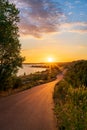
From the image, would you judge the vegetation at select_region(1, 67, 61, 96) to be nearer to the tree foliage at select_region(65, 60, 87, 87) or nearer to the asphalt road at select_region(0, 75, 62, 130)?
the tree foliage at select_region(65, 60, 87, 87)

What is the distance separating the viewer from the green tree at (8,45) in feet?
89.7

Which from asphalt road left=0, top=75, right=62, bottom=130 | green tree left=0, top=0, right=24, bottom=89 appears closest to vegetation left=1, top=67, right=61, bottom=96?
green tree left=0, top=0, right=24, bottom=89

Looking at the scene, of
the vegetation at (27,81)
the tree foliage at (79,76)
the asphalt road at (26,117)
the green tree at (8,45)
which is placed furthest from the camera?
the vegetation at (27,81)

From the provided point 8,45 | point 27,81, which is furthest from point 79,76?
point 27,81

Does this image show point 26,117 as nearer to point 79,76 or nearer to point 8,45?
point 79,76

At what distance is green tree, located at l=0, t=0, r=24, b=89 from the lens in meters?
27.3

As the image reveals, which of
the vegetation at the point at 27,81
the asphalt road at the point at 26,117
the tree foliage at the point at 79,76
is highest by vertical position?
the tree foliage at the point at 79,76

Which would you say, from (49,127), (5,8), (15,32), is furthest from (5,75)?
(49,127)

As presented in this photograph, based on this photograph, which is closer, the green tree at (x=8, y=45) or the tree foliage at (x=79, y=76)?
the tree foliage at (x=79, y=76)

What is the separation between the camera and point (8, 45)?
1126 inches

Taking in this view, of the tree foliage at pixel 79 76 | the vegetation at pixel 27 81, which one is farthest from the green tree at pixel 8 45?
the tree foliage at pixel 79 76

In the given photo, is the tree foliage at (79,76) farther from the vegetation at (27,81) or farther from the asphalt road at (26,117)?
the vegetation at (27,81)

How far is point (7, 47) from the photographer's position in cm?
2872

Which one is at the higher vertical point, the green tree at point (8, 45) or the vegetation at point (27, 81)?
the green tree at point (8, 45)
